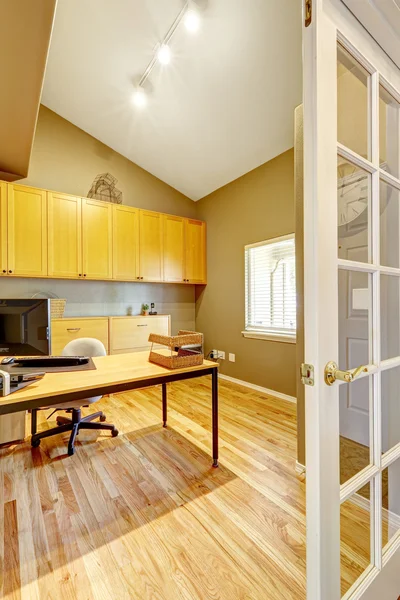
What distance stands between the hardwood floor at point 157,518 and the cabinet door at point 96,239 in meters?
2.01

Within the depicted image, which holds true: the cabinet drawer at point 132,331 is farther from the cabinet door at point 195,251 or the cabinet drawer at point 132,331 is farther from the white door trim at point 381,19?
the white door trim at point 381,19

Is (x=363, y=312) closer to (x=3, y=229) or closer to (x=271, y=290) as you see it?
(x=271, y=290)

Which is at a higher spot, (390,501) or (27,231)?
(27,231)

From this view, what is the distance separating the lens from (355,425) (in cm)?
95

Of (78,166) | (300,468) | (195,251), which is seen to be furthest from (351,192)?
(78,166)

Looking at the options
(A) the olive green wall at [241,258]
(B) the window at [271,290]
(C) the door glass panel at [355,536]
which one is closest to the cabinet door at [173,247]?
(A) the olive green wall at [241,258]

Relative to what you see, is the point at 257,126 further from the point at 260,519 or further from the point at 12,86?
the point at 260,519

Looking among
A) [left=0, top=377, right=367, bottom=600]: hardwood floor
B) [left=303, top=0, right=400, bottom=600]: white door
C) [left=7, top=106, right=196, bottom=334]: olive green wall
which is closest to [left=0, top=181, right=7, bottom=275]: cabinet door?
[left=7, top=106, right=196, bottom=334]: olive green wall

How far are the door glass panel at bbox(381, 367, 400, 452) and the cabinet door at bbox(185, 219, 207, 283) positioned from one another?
11.4 ft

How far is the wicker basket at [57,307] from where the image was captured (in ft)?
11.3

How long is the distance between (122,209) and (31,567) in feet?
11.7

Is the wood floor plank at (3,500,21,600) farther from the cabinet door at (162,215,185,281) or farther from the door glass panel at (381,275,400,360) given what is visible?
the cabinet door at (162,215,185,281)

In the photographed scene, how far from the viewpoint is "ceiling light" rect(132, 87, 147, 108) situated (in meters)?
3.05

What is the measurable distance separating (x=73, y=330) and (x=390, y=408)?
3.24m
